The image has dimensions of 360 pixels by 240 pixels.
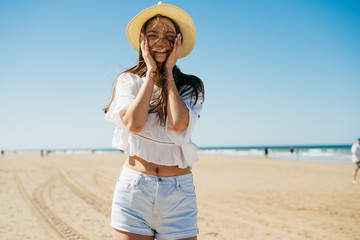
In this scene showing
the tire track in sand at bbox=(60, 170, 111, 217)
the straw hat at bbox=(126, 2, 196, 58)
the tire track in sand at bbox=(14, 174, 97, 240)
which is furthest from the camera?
the tire track in sand at bbox=(60, 170, 111, 217)

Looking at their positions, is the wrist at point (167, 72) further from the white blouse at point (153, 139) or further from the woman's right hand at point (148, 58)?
the white blouse at point (153, 139)

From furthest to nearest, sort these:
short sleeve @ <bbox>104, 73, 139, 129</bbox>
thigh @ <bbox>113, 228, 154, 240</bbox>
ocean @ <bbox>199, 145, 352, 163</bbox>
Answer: ocean @ <bbox>199, 145, 352, 163</bbox>
short sleeve @ <bbox>104, 73, 139, 129</bbox>
thigh @ <bbox>113, 228, 154, 240</bbox>

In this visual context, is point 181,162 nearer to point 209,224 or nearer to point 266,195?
point 209,224

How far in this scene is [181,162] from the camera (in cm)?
178

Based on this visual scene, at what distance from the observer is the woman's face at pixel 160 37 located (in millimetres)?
1882

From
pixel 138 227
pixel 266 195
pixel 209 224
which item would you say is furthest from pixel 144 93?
pixel 266 195

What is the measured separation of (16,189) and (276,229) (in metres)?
8.42

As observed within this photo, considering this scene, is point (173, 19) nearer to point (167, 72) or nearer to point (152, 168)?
point (167, 72)

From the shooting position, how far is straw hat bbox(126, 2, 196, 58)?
6.41 ft

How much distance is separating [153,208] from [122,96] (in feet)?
2.55

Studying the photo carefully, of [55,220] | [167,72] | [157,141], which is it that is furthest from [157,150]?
[55,220]

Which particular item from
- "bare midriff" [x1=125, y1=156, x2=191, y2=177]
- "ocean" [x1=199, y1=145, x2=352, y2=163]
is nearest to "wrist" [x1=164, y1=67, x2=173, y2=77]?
"bare midriff" [x1=125, y1=156, x2=191, y2=177]

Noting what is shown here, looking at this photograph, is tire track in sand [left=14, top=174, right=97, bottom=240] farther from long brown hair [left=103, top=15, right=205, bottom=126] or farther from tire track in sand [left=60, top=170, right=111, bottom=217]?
long brown hair [left=103, top=15, right=205, bottom=126]

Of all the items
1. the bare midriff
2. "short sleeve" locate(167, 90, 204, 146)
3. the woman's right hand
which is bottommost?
the bare midriff
